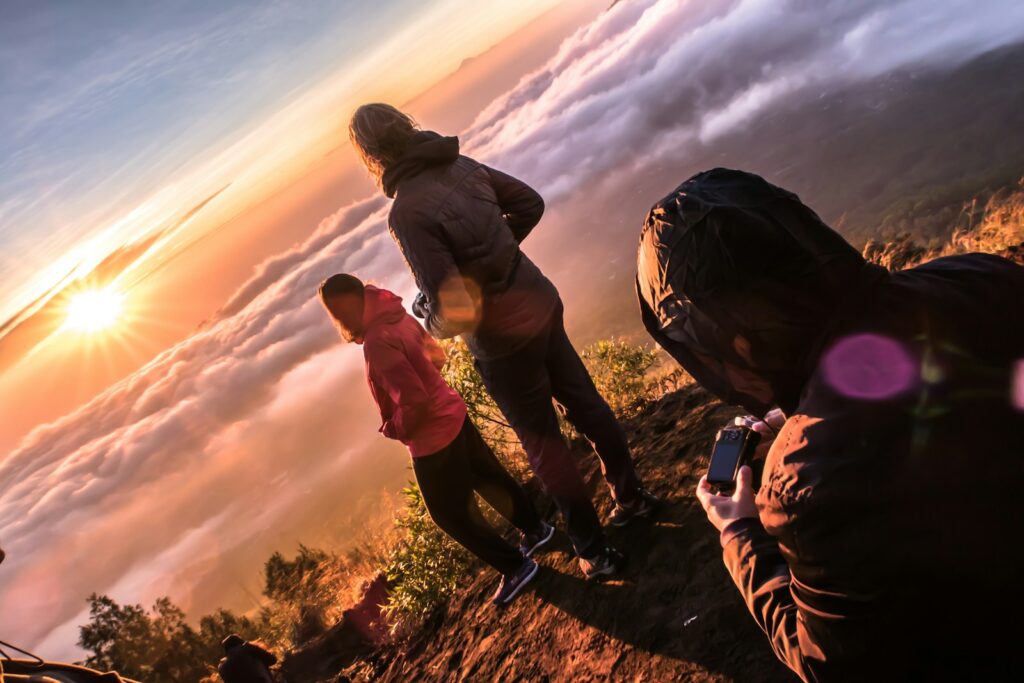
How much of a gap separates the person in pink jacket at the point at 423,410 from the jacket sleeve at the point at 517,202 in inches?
29.1

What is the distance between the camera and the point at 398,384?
3.06 meters

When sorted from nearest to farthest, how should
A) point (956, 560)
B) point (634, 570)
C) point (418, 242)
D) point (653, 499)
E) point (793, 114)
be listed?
point (956, 560), point (418, 242), point (634, 570), point (653, 499), point (793, 114)

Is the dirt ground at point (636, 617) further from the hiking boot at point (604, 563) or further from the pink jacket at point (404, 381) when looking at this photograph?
the pink jacket at point (404, 381)

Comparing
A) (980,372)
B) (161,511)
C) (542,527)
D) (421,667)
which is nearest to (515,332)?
(542,527)

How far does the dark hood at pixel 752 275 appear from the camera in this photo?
1.24 metres

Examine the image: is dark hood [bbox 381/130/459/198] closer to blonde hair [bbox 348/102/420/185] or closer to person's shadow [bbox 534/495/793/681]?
blonde hair [bbox 348/102/420/185]

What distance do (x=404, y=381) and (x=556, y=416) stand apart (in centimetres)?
81

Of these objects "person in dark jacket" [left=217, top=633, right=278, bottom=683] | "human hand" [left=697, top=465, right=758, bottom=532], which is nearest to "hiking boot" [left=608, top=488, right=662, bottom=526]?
"human hand" [left=697, top=465, right=758, bottom=532]

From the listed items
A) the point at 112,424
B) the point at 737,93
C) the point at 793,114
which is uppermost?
the point at 112,424

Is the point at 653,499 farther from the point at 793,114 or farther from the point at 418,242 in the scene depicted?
the point at 793,114

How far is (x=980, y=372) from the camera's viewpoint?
3.63 feet

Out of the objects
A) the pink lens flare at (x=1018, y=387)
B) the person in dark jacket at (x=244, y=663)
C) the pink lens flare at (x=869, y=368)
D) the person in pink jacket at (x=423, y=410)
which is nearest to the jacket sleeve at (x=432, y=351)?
the person in pink jacket at (x=423, y=410)

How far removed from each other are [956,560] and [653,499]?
8.42ft

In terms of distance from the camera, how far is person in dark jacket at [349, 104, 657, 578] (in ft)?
9.04
